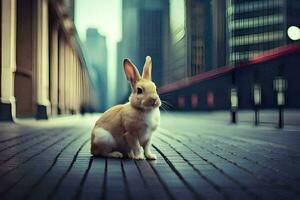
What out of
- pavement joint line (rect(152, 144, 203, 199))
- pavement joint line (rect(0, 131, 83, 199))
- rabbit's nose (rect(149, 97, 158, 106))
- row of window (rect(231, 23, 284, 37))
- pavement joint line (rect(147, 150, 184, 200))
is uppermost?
row of window (rect(231, 23, 284, 37))

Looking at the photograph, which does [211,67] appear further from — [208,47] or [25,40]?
[25,40]

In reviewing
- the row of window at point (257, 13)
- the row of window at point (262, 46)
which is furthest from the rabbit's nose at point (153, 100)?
the row of window at point (262, 46)

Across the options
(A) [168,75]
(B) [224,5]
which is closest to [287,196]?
(B) [224,5]

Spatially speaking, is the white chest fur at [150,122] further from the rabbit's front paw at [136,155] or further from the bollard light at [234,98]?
the bollard light at [234,98]

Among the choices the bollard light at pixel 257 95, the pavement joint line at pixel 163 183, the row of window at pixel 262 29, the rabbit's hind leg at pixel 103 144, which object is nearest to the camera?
the pavement joint line at pixel 163 183

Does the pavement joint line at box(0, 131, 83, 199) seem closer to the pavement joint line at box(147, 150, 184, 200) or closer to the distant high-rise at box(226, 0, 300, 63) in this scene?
the pavement joint line at box(147, 150, 184, 200)

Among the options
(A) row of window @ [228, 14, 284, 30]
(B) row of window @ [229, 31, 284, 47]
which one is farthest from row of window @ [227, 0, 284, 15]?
(B) row of window @ [229, 31, 284, 47]

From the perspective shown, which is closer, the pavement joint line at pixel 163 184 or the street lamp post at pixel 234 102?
the pavement joint line at pixel 163 184

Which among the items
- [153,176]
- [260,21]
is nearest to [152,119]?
[153,176]
